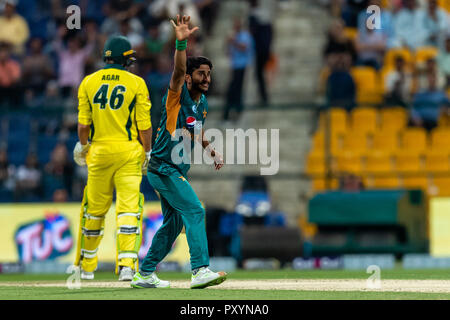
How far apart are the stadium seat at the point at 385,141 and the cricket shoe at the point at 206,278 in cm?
1080

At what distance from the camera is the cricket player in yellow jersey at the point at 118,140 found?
10320mm

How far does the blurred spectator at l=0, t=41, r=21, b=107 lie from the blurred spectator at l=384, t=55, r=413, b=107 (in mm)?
7617

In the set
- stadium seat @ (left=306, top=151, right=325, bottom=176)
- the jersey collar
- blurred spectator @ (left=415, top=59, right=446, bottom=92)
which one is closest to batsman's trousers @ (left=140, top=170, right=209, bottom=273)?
the jersey collar

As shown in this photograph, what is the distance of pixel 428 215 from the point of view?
16359 millimetres

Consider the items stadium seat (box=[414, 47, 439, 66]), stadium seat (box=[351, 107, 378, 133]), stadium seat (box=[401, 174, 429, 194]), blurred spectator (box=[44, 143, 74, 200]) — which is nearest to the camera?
blurred spectator (box=[44, 143, 74, 200])

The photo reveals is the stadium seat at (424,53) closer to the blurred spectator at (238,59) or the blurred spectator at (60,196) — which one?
the blurred spectator at (238,59)

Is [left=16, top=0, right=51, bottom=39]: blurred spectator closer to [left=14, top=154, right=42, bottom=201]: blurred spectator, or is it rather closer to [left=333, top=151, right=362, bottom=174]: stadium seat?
[left=14, top=154, right=42, bottom=201]: blurred spectator

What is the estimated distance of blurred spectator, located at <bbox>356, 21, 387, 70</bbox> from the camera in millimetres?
19891

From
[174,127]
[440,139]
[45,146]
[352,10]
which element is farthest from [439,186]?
[174,127]

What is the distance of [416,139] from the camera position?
62.0 feet

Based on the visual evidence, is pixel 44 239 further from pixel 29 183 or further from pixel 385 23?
pixel 385 23
